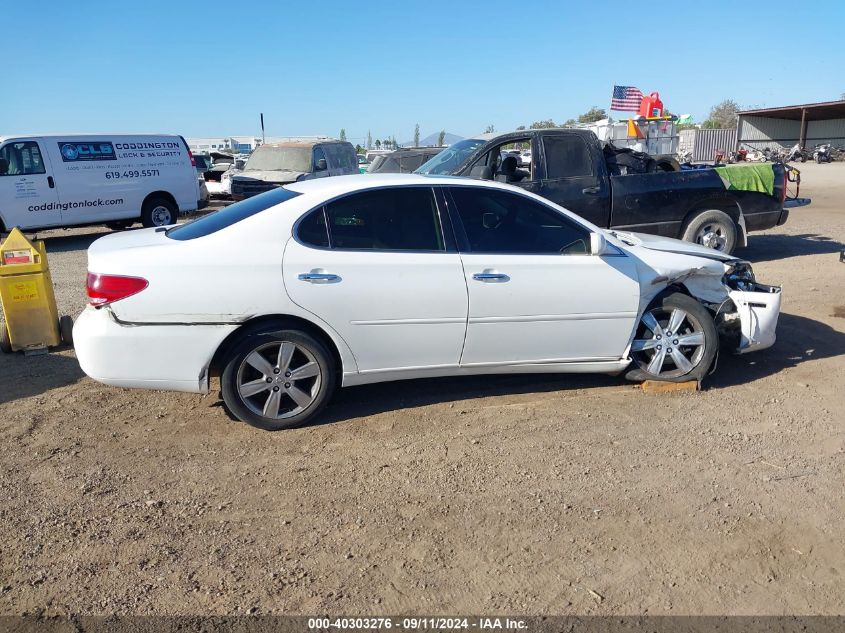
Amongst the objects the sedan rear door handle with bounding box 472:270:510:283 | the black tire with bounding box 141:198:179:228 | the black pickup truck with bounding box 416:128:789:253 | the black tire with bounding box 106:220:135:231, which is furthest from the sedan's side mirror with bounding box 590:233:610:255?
A: the black tire with bounding box 106:220:135:231

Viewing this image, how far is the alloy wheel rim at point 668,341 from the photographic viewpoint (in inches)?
204

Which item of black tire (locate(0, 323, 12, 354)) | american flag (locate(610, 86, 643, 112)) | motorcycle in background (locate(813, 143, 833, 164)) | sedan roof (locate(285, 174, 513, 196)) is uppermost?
american flag (locate(610, 86, 643, 112))

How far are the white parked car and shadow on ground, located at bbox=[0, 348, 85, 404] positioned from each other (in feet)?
4.29

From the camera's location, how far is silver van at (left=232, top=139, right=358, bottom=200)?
16703 mm

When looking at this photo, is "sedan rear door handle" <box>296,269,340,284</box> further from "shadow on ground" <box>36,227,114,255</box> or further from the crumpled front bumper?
"shadow on ground" <box>36,227,114,255</box>

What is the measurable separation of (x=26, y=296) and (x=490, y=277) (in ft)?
13.5

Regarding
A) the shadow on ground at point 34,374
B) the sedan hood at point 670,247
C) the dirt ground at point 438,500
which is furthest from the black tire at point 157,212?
the sedan hood at point 670,247

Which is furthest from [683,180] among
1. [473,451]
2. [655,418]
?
[473,451]

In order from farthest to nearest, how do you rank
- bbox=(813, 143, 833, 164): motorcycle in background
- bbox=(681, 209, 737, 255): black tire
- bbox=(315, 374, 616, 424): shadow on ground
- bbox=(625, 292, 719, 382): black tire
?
bbox=(813, 143, 833, 164): motorcycle in background < bbox=(681, 209, 737, 255): black tire < bbox=(625, 292, 719, 382): black tire < bbox=(315, 374, 616, 424): shadow on ground

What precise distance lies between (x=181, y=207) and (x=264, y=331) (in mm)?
11591

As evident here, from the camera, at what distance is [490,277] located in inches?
→ 186

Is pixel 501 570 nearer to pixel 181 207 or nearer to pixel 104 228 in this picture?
pixel 181 207

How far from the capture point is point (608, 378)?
5.56 metres

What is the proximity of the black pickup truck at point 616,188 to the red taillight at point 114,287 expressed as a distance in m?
5.42
